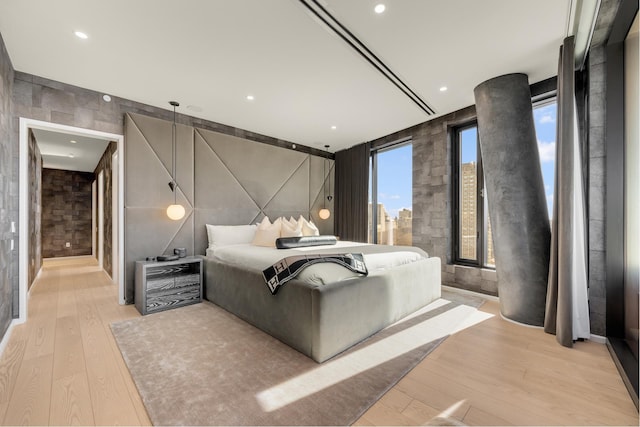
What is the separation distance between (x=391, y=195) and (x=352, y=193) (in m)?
0.84

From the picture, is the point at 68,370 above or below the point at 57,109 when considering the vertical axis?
below

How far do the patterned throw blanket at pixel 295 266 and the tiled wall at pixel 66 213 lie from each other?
7.28 metres

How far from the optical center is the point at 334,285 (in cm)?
218

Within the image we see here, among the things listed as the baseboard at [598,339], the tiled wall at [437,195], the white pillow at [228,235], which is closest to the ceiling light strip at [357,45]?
the tiled wall at [437,195]

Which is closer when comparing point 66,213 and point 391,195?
point 391,195

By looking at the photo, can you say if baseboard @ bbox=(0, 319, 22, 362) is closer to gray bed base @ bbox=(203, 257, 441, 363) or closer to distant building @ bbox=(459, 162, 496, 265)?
gray bed base @ bbox=(203, 257, 441, 363)

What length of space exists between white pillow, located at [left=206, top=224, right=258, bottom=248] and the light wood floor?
1631mm

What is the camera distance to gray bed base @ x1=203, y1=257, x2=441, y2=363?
208cm

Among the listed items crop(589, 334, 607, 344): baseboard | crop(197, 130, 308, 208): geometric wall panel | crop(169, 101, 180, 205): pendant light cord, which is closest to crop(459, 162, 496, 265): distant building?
crop(589, 334, 607, 344): baseboard

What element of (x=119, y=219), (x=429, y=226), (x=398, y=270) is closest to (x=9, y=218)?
(x=119, y=219)

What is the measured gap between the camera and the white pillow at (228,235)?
3986 mm

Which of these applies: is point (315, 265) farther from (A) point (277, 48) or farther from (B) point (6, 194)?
(B) point (6, 194)

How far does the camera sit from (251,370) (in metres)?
1.92

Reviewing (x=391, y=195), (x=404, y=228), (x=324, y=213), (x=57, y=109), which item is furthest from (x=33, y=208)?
(x=404, y=228)
